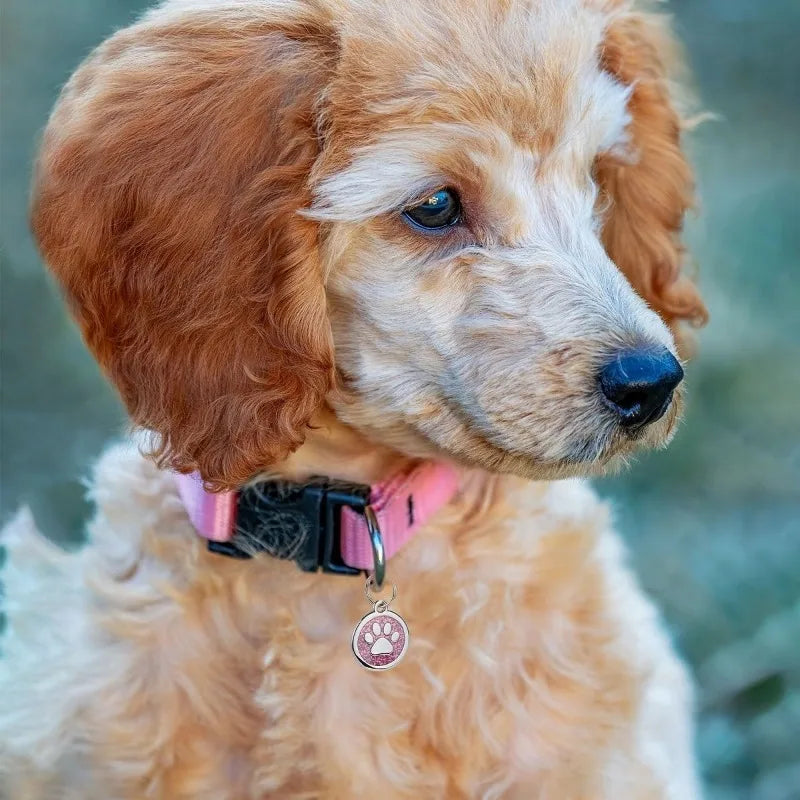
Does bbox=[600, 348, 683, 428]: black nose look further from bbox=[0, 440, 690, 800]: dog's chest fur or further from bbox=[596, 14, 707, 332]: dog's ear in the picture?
bbox=[596, 14, 707, 332]: dog's ear

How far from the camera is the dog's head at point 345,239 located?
1.81 meters

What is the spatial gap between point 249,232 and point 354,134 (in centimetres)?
22

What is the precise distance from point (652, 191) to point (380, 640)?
1015 mm

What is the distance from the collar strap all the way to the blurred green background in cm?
117

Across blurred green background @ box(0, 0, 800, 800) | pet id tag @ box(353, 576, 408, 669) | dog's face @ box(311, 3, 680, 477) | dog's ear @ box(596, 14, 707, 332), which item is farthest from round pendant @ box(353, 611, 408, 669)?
blurred green background @ box(0, 0, 800, 800)

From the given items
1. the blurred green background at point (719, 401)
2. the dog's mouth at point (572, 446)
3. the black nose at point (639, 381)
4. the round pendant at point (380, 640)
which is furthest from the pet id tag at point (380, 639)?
the blurred green background at point (719, 401)

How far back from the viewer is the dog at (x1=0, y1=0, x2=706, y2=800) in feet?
5.97

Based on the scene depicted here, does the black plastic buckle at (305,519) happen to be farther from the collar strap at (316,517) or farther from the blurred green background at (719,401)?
the blurred green background at (719,401)

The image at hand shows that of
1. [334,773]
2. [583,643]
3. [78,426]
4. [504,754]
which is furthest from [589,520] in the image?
[78,426]

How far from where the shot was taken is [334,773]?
195cm

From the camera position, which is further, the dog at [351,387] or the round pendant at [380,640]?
the round pendant at [380,640]

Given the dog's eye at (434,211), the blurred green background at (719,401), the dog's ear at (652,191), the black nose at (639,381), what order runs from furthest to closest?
the blurred green background at (719,401)
the dog's ear at (652,191)
the dog's eye at (434,211)
the black nose at (639,381)

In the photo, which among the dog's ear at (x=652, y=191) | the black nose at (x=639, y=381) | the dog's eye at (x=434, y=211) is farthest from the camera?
the dog's ear at (x=652, y=191)

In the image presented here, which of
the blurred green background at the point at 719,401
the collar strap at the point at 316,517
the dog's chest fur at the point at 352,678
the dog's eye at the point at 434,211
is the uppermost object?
the dog's eye at the point at 434,211
